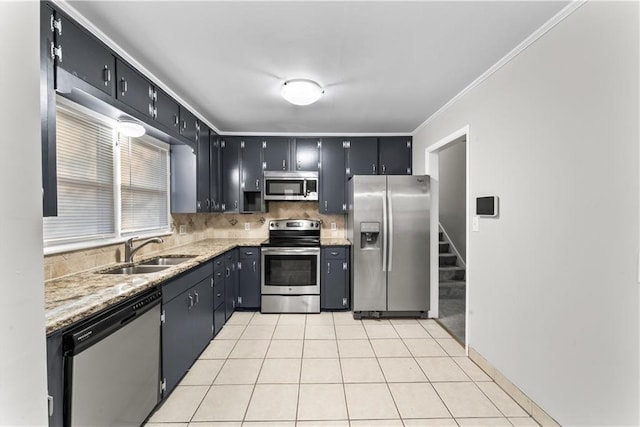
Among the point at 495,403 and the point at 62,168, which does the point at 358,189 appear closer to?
the point at 495,403

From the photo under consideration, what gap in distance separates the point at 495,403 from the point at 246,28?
2.95 m

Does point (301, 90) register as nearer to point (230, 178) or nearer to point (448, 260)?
point (230, 178)

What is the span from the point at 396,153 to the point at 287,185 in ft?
5.37

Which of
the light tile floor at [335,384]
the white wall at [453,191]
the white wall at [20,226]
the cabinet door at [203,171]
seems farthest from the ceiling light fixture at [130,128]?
the white wall at [453,191]

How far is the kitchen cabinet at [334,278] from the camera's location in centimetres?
Answer: 371

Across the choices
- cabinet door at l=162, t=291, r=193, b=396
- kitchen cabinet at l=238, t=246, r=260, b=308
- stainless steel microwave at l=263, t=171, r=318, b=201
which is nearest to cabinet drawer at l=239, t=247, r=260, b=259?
kitchen cabinet at l=238, t=246, r=260, b=308

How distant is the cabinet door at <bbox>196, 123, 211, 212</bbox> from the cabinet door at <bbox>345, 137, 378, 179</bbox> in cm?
188

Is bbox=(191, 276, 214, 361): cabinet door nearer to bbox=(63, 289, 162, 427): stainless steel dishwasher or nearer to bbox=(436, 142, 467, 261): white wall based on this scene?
bbox=(63, 289, 162, 427): stainless steel dishwasher

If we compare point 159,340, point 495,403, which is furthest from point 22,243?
point 495,403

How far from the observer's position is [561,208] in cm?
160

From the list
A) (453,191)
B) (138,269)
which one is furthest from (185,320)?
(453,191)

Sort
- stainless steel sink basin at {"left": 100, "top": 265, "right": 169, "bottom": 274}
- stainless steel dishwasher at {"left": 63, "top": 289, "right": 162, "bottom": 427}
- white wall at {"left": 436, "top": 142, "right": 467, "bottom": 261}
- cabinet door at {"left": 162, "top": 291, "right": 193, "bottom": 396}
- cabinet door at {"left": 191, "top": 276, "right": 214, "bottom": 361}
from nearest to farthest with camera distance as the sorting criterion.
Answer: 1. stainless steel dishwasher at {"left": 63, "top": 289, "right": 162, "bottom": 427}
2. cabinet door at {"left": 162, "top": 291, "right": 193, "bottom": 396}
3. stainless steel sink basin at {"left": 100, "top": 265, "right": 169, "bottom": 274}
4. cabinet door at {"left": 191, "top": 276, "right": 214, "bottom": 361}
5. white wall at {"left": 436, "top": 142, "right": 467, "bottom": 261}

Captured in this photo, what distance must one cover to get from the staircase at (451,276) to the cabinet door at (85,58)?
4.45m

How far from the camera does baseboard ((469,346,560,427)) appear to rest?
173 centimetres
